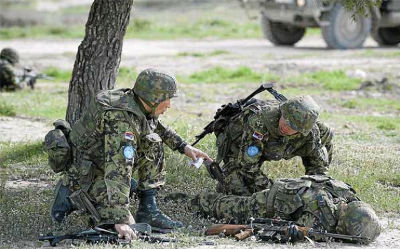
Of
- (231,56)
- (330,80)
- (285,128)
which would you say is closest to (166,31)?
(231,56)

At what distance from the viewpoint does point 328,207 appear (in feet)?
22.2

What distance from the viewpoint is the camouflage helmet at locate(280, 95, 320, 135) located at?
7.02m

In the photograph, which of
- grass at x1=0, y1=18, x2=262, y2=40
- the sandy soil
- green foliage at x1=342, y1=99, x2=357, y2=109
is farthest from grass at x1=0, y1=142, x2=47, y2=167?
grass at x1=0, y1=18, x2=262, y2=40

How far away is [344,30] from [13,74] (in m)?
8.98

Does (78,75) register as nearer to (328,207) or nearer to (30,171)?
(30,171)

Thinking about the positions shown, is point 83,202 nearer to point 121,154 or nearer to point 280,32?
point 121,154

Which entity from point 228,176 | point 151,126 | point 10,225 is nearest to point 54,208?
point 10,225

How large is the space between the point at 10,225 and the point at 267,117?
2.13 metres

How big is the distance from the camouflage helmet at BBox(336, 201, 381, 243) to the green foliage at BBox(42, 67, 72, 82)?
10.2 m

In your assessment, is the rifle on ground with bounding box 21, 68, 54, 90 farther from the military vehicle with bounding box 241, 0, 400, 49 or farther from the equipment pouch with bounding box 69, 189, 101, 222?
the equipment pouch with bounding box 69, 189, 101, 222

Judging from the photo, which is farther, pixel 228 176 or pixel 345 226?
pixel 228 176

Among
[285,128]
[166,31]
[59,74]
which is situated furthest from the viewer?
[166,31]

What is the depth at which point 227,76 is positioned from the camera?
16406 millimetres

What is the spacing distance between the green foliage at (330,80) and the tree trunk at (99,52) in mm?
6516
